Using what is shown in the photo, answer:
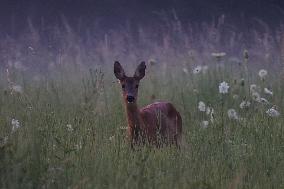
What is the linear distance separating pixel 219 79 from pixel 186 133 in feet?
6.81

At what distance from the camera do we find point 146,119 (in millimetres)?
6660

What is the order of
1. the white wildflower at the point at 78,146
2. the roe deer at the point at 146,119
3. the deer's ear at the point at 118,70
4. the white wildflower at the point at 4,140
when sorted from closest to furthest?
the white wildflower at the point at 4,140 → the white wildflower at the point at 78,146 → the roe deer at the point at 146,119 → the deer's ear at the point at 118,70

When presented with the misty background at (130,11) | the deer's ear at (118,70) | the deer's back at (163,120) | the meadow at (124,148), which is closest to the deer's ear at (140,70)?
the deer's ear at (118,70)

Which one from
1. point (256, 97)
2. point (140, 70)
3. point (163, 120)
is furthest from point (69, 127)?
point (256, 97)

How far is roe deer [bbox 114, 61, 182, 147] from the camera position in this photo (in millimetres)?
6297

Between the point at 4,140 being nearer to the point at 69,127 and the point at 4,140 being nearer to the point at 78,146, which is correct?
the point at 78,146

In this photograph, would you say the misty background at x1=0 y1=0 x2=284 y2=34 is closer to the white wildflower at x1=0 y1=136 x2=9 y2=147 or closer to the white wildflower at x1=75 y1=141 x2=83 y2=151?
the white wildflower at x1=75 y1=141 x2=83 y2=151

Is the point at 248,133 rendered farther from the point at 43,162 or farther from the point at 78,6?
the point at 78,6

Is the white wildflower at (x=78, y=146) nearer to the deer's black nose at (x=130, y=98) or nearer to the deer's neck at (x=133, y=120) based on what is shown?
the deer's neck at (x=133, y=120)

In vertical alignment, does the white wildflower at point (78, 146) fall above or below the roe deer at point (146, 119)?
below

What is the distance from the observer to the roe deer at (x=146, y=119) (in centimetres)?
630

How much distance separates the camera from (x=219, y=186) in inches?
180

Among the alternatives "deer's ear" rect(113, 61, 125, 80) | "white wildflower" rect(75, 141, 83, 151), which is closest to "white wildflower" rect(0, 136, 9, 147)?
"white wildflower" rect(75, 141, 83, 151)

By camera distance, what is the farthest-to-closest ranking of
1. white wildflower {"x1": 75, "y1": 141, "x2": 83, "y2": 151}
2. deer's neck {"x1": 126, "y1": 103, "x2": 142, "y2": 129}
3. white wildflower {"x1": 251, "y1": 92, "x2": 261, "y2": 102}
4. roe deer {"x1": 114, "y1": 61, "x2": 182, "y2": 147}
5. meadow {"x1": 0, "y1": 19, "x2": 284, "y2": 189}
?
white wildflower {"x1": 251, "y1": 92, "x2": 261, "y2": 102}, deer's neck {"x1": 126, "y1": 103, "x2": 142, "y2": 129}, roe deer {"x1": 114, "y1": 61, "x2": 182, "y2": 147}, white wildflower {"x1": 75, "y1": 141, "x2": 83, "y2": 151}, meadow {"x1": 0, "y1": 19, "x2": 284, "y2": 189}
